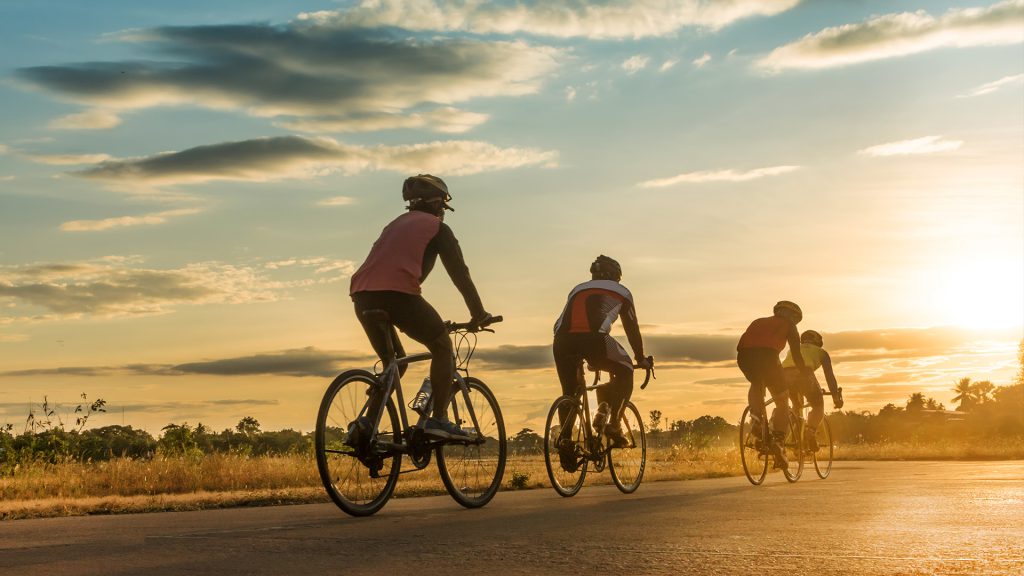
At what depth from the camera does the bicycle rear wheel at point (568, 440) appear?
11211 millimetres

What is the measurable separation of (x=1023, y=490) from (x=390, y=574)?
8859 mm

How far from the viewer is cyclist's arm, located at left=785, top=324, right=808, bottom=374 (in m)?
14.9

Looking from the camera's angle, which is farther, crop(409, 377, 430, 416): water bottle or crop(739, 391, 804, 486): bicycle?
crop(739, 391, 804, 486): bicycle

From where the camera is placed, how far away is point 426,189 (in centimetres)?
900

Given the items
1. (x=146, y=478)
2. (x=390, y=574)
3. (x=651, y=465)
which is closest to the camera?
(x=390, y=574)

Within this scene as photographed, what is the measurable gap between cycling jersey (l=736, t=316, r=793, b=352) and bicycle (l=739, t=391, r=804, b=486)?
0.79 metres

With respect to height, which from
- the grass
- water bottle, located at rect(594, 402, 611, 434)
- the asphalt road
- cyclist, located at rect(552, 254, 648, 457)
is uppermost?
cyclist, located at rect(552, 254, 648, 457)

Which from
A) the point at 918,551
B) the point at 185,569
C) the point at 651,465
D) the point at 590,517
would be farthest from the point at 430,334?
the point at 651,465

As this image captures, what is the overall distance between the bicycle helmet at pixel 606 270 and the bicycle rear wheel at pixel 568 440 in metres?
1.29

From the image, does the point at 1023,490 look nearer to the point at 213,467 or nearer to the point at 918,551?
the point at 918,551

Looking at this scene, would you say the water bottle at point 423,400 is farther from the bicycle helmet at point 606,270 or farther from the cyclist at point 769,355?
the cyclist at point 769,355

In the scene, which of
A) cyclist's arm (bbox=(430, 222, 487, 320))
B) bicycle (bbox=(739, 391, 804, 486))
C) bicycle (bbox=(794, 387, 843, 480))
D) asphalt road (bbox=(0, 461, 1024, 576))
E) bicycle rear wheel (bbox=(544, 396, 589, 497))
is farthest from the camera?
bicycle (bbox=(794, 387, 843, 480))

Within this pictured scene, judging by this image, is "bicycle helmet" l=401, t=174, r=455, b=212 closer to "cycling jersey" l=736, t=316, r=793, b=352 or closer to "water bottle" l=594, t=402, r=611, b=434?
"water bottle" l=594, t=402, r=611, b=434

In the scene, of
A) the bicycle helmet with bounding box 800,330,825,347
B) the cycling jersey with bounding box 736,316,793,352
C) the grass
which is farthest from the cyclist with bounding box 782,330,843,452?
the grass
